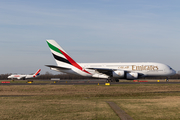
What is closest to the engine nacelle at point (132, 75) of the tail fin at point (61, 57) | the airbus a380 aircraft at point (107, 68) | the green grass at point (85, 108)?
the airbus a380 aircraft at point (107, 68)

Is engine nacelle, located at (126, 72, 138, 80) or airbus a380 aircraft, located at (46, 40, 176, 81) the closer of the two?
engine nacelle, located at (126, 72, 138, 80)

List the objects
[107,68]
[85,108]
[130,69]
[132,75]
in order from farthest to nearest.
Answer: [107,68]
[130,69]
[132,75]
[85,108]

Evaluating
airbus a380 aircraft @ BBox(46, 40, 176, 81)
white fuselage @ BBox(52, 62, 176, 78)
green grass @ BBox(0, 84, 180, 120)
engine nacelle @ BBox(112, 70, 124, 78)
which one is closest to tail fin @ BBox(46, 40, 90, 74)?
airbus a380 aircraft @ BBox(46, 40, 176, 81)

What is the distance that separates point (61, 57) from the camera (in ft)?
177

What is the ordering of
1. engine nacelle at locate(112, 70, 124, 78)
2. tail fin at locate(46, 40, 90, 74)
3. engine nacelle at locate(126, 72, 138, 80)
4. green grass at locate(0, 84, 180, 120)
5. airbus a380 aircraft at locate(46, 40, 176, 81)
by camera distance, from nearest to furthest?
green grass at locate(0, 84, 180, 120) < engine nacelle at locate(112, 70, 124, 78) < engine nacelle at locate(126, 72, 138, 80) < airbus a380 aircraft at locate(46, 40, 176, 81) < tail fin at locate(46, 40, 90, 74)

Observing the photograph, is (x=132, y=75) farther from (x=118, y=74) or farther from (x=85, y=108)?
(x=85, y=108)

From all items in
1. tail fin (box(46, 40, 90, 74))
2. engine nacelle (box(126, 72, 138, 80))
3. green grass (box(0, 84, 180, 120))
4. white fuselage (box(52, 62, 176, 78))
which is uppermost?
tail fin (box(46, 40, 90, 74))

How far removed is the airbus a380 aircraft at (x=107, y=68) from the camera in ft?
169

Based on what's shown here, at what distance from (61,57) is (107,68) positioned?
1130cm

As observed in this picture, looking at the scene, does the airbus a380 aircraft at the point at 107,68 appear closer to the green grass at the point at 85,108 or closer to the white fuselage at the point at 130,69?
the white fuselage at the point at 130,69

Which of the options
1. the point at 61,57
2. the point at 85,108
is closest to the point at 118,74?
the point at 61,57

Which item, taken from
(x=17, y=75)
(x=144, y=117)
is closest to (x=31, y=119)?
(x=144, y=117)

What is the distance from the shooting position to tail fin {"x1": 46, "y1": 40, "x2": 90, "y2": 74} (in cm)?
5389

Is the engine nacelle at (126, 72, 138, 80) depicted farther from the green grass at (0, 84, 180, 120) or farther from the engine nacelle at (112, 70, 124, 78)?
the green grass at (0, 84, 180, 120)
